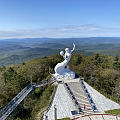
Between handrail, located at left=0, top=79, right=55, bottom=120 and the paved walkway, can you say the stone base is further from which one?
the paved walkway

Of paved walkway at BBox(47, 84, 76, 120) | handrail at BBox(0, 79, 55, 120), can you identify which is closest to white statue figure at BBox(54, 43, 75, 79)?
handrail at BBox(0, 79, 55, 120)

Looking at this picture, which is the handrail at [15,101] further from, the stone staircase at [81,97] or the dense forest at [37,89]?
the stone staircase at [81,97]

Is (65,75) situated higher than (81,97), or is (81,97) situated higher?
(65,75)

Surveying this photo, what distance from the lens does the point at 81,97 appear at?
16781mm

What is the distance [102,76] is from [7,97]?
16.9 meters

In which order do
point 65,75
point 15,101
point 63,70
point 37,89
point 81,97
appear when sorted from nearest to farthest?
point 15,101, point 81,97, point 37,89, point 65,75, point 63,70

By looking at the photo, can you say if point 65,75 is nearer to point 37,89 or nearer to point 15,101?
point 37,89

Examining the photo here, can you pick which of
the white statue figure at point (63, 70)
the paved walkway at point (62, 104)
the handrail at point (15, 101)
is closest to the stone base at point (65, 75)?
the white statue figure at point (63, 70)

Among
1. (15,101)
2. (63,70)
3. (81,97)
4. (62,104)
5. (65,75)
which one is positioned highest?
(63,70)

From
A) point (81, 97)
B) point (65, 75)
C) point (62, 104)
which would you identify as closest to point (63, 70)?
point (65, 75)

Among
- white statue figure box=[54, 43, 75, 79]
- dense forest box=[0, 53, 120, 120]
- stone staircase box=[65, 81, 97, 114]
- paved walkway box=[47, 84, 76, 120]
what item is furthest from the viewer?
white statue figure box=[54, 43, 75, 79]

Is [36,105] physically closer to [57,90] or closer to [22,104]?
[22,104]

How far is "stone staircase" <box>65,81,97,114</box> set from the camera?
15031 mm

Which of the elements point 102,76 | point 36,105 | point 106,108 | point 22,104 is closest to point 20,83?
point 22,104
